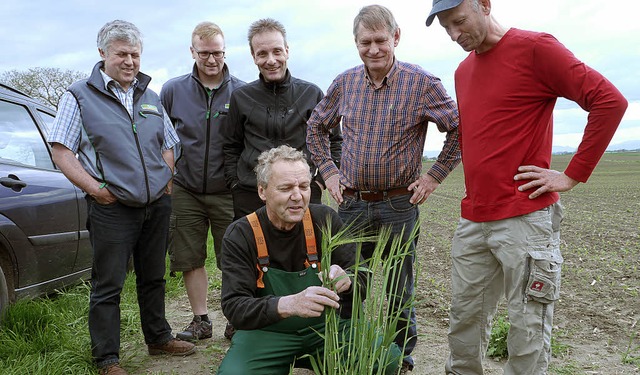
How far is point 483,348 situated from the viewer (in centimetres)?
316

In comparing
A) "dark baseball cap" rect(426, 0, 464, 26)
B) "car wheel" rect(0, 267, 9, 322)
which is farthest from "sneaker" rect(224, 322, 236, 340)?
"dark baseball cap" rect(426, 0, 464, 26)

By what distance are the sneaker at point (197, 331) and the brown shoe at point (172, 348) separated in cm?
28

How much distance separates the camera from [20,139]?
4.57 metres

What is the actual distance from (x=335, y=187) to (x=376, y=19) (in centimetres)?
104

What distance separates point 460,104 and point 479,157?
1.10 ft

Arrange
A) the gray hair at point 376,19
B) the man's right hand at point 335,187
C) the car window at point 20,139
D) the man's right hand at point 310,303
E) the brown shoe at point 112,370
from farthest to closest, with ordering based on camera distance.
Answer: the car window at point 20,139, the man's right hand at point 335,187, the brown shoe at point 112,370, the gray hair at point 376,19, the man's right hand at point 310,303

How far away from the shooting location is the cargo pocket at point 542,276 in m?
2.71

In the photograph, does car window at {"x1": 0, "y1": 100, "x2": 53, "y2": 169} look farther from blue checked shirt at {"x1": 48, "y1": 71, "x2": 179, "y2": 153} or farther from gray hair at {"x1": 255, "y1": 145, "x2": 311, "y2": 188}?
gray hair at {"x1": 255, "y1": 145, "x2": 311, "y2": 188}

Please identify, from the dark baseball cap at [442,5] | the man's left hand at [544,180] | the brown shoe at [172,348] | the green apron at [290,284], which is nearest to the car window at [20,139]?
the brown shoe at [172,348]

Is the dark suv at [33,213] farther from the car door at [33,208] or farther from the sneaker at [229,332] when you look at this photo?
the sneaker at [229,332]

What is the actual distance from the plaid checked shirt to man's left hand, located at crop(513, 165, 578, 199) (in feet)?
2.59

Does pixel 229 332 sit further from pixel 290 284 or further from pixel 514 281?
pixel 514 281

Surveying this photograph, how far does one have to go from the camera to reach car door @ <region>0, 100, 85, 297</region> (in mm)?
4051

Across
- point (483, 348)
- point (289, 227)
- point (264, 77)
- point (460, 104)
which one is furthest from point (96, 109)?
point (483, 348)
